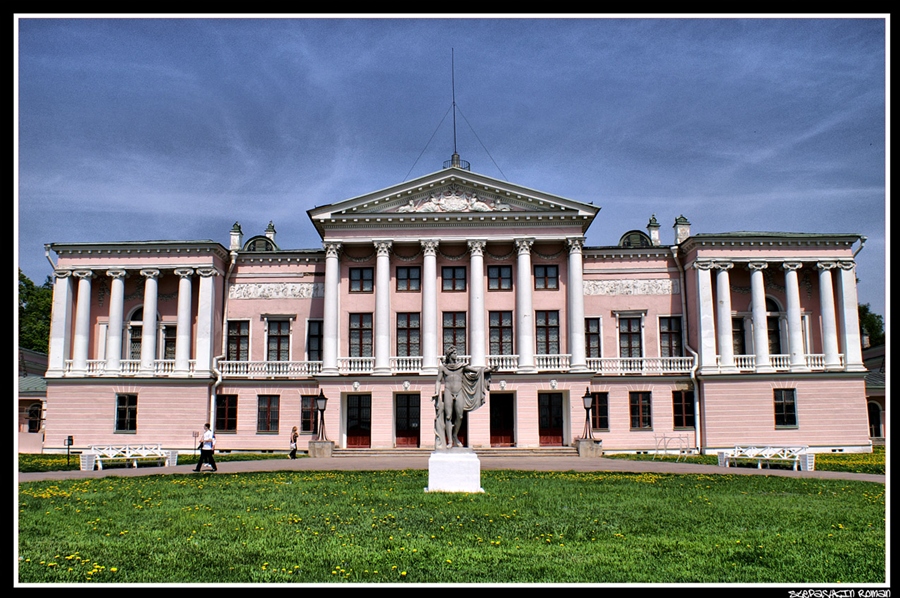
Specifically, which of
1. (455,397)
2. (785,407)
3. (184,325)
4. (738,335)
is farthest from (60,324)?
(785,407)

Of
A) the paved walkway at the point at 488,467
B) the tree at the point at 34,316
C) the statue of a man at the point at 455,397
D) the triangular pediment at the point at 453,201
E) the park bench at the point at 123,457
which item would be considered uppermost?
the triangular pediment at the point at 453,201

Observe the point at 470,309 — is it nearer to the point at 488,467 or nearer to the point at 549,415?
the point at 549,415

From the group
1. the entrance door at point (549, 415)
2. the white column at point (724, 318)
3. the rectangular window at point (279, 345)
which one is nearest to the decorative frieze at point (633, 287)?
the white column at point (724, 318)

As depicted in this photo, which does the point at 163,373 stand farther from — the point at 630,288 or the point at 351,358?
the point at 630,288

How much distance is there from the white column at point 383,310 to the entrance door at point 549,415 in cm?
827

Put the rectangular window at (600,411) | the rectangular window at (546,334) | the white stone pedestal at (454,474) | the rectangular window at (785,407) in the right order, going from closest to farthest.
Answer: the white stone pedestal at (454,474) → the rectangular window at (785,407) → the rectangular window at (600,411) → the rectangular window at (546,334)

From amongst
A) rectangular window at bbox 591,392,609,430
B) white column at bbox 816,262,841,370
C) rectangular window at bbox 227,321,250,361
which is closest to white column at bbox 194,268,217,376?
rectangular window at bbox 227,321,250,361

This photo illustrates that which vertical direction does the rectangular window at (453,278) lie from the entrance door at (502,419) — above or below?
above

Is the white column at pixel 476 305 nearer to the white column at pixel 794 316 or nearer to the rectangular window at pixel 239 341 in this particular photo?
the rectangular window at pixel 239 341

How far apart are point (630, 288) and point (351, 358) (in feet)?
51.7

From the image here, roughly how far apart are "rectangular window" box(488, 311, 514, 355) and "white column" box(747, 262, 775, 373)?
41.4 ft

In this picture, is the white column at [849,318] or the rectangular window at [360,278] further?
the rectangular window at [360,278]

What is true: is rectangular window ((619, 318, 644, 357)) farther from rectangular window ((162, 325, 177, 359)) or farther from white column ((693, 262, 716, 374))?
rectangular window ((162, 325, 177, 359))

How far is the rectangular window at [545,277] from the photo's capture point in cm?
3897
